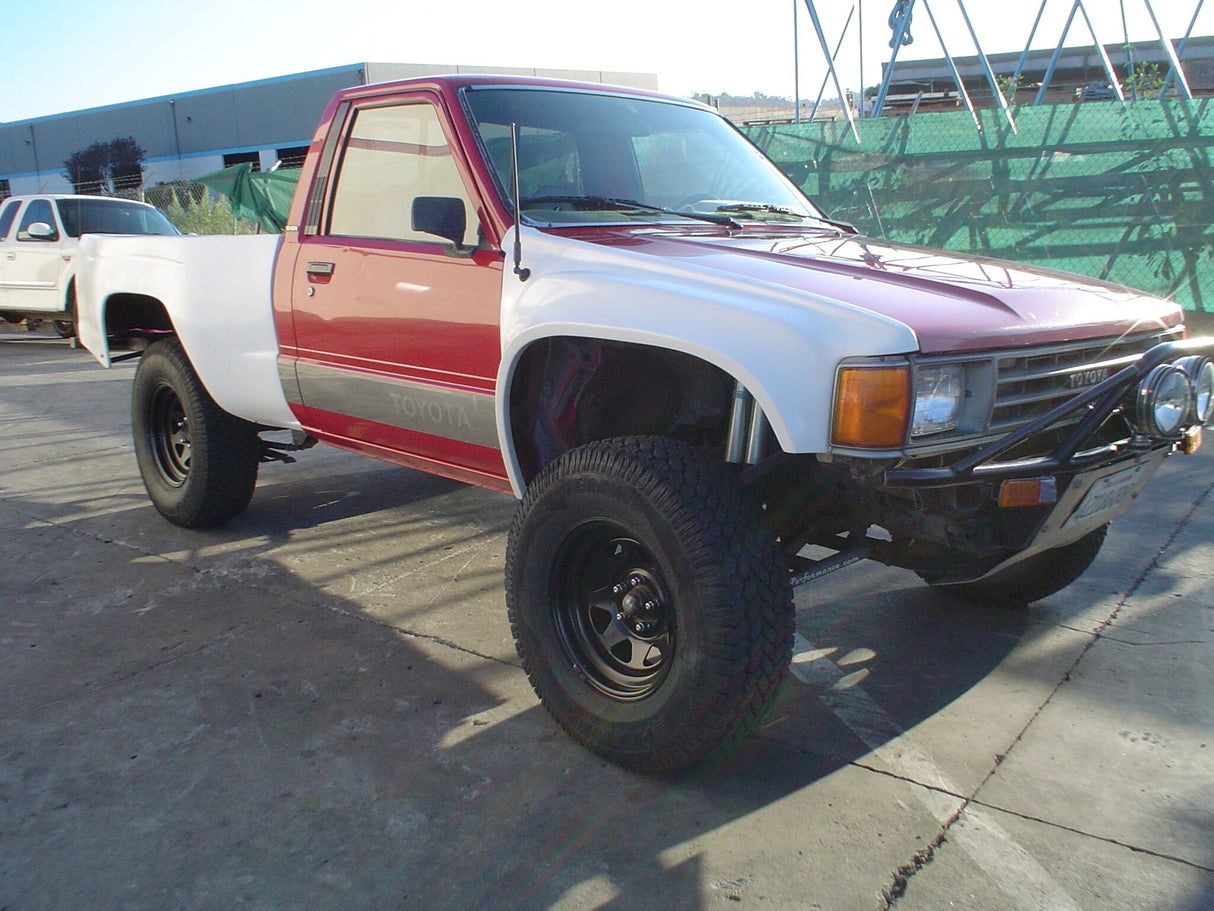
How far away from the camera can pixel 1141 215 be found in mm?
9586

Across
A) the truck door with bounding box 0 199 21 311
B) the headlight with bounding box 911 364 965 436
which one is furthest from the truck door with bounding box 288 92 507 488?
the truck door with bounding box 0 199 21 311

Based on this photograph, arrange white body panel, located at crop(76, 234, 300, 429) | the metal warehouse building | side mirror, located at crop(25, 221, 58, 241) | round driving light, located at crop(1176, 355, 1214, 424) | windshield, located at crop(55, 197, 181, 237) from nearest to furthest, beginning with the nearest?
round driving light, located at crop(1176, 355, 1214, 424)
white body panel, located at crop(76, 234, 300, 429)
side mirror, located at crop(25, 221, 58, 241)
windshield, located at crop(55, 197, 181, 237)
the metal warehouse building

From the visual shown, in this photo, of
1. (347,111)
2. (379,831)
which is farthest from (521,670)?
(347,111)

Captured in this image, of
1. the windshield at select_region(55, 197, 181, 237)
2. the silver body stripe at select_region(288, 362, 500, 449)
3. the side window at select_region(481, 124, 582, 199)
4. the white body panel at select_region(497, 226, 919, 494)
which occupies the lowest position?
the silver body stripe at select_region(288, 362, 500, 449)

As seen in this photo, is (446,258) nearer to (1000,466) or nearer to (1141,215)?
(1000,466)

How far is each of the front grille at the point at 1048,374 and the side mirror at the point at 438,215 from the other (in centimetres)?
164

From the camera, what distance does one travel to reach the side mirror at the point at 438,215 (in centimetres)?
314

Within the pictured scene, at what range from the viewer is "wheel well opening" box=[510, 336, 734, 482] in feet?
10.1

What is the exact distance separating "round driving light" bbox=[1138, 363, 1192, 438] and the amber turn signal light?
69 cm

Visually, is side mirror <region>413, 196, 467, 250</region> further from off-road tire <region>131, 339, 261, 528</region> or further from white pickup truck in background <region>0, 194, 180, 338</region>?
white pickup truck in background <region>0, 194, 180, 338</region>

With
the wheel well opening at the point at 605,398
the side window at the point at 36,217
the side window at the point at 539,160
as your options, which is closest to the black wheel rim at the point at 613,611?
the wheel well opening at the point at 605,398

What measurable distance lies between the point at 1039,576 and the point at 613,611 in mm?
1720

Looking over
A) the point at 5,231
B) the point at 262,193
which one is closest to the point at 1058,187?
the point at 262,193

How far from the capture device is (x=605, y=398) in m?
3.32
